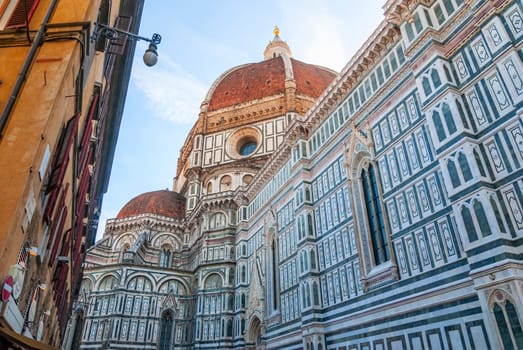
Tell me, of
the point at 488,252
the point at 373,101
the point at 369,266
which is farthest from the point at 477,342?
the point at 373,101

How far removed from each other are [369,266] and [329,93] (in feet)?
29.4

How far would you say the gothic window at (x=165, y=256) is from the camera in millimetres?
34531

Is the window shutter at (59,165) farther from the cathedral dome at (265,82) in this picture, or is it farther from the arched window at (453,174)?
the cathedral dome at (265,82)

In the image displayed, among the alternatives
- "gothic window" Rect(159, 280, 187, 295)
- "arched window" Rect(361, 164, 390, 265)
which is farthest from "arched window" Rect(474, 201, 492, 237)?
"gothic window" Rect(159, 280, 187, 295)

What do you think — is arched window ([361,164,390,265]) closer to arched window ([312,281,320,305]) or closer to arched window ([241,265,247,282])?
arched window ([312,281,320,305])

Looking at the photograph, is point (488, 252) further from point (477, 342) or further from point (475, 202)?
point (477, 342)

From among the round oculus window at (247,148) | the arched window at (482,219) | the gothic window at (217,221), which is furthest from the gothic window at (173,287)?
the arched window at (482,219)

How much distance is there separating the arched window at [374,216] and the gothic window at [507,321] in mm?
5147

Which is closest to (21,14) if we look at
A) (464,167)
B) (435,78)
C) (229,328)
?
(464,167)

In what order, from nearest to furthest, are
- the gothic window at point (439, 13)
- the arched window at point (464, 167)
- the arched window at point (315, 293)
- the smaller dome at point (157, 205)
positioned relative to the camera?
1. the arched window at point (464, 167)
2. the gothic window at point (439, 13)
3. the arched window at point (315, 293)
4. the smaller dome at point (157, 205)

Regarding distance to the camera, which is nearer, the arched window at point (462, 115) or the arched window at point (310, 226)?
the arched window at point (462, 115)

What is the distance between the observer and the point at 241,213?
95.1 ft

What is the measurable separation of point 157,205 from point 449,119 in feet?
103

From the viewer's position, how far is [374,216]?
49.4ft
